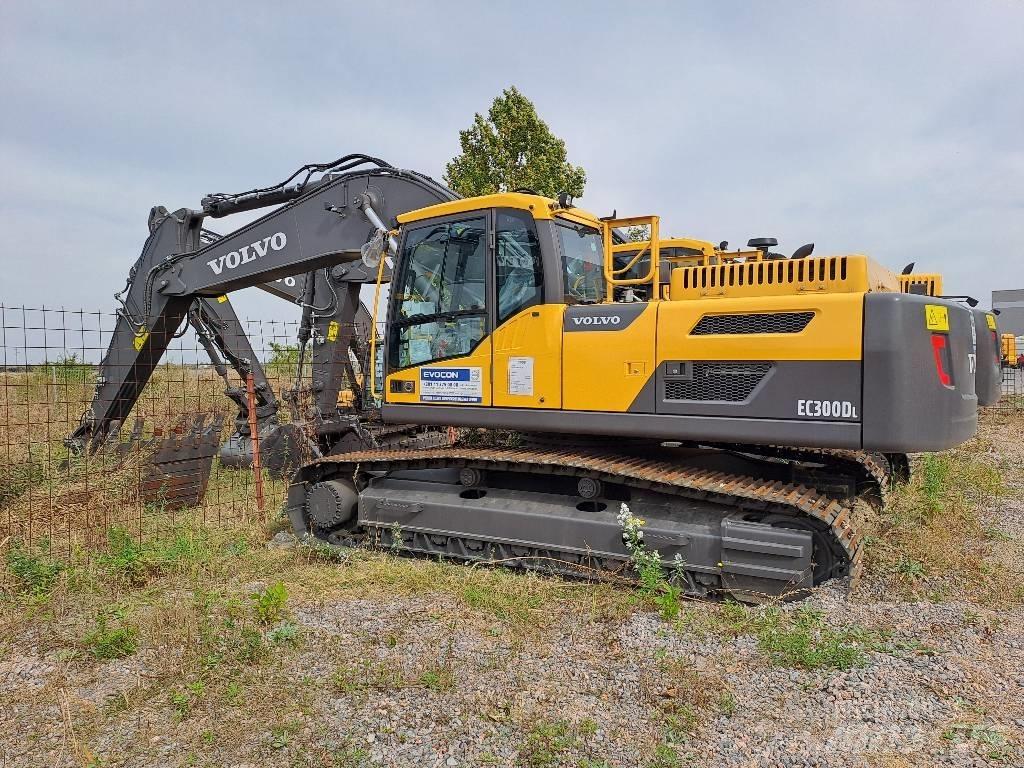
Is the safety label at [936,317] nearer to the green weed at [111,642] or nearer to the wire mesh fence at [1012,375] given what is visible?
the green weed at [111,642]

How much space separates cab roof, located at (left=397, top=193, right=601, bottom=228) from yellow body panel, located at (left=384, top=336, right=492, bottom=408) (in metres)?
1.01

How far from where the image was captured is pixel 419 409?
5.75 metres

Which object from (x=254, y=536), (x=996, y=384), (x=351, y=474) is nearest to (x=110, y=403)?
(x=254, y=536)

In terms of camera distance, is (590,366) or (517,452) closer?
(590,366)

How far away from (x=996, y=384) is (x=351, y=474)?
5720mm

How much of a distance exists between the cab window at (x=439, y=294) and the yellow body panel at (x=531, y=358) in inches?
10.4

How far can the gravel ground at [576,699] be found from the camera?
2.84 meters

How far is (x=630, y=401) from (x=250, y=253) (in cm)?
504

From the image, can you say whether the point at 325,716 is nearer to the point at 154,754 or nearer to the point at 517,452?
the point at 154,754

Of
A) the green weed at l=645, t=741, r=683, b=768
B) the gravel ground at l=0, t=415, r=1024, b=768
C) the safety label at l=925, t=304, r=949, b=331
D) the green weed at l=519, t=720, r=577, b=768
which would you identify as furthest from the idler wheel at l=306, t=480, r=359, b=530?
the safety label at l=925, t=304, r=949, b=331

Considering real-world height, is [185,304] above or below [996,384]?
above

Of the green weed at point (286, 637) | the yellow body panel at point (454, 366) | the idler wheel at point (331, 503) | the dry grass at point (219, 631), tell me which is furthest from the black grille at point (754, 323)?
the idler wheel at point (331, 503)

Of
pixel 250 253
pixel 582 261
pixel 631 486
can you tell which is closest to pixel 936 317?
pixel 631 486

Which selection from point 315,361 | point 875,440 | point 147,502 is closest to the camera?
point 875,440
